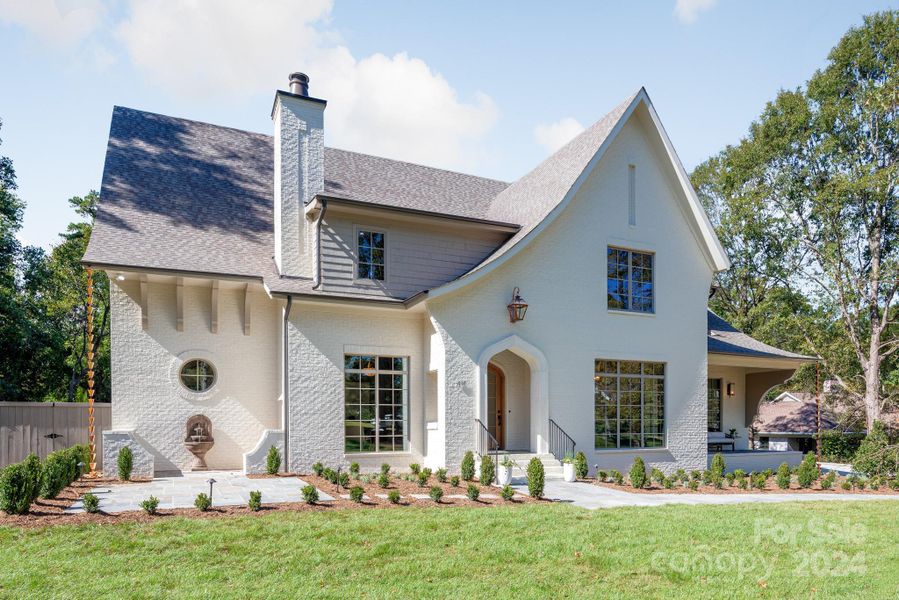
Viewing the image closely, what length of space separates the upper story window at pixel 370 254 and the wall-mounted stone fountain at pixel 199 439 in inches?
175

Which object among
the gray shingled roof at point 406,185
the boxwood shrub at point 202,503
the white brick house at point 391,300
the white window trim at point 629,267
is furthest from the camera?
the gray shingled roof at point 406,185

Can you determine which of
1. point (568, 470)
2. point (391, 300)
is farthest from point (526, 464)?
point (391, 300)

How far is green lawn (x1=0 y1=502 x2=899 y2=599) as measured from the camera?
5633 mm

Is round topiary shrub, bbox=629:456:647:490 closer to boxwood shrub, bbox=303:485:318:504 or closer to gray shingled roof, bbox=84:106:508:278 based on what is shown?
boxwood shrub, bbox=303:485:318:504

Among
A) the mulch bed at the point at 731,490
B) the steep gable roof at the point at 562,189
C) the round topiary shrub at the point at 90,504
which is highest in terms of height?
the steep gable roof at the point at 562,189

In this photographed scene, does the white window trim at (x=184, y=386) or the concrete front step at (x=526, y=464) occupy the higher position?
the white window trim at (x=184, y=386)

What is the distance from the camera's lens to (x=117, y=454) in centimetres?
1162

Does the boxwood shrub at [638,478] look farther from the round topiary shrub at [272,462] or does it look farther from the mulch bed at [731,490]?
the round topiary shrub at [272,462]

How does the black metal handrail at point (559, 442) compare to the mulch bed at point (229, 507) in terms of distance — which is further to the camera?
the black metal handrail at point (559, 442)

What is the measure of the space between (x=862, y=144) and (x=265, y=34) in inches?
924

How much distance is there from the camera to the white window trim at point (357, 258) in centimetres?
1391

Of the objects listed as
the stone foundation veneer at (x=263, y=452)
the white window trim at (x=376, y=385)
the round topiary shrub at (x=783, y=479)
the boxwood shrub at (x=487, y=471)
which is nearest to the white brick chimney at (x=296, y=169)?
the white window trim at (x=376, y=385)

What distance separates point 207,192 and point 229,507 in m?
9.22

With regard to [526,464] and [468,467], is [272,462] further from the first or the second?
[526,464]
